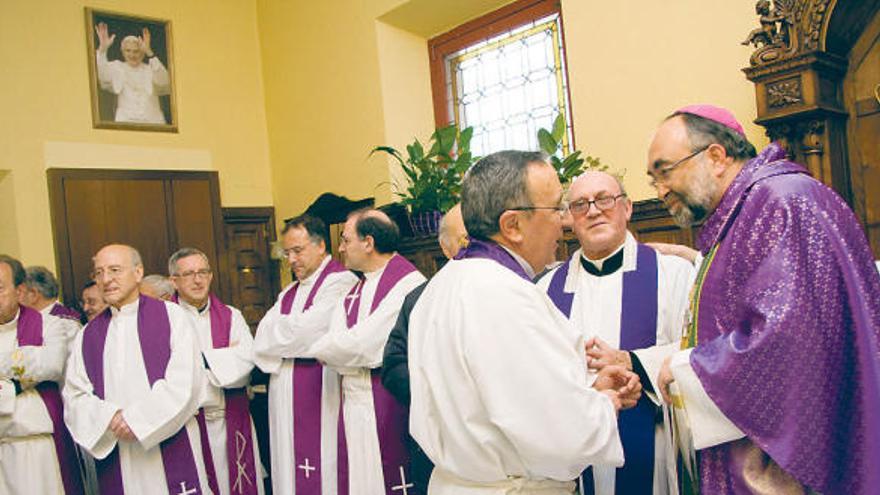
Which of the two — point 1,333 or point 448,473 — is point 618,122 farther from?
point 1,333

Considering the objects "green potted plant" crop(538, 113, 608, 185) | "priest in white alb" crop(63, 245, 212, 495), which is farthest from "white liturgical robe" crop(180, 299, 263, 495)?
"green potted plant" crop(538, 113, 608, 185)

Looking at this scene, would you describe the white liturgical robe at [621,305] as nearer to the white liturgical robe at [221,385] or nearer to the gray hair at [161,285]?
the white liturgical robe at [221,385]

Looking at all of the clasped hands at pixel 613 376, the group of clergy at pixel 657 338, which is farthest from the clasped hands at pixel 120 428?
the clasped hands at pixel 613 376

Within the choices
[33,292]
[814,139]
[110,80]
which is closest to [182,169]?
[110,80]

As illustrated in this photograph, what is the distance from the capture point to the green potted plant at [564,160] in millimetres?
4766

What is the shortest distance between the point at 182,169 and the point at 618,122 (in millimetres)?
4547

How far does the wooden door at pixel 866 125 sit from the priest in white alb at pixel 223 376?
3432 mm

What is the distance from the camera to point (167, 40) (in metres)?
7.48

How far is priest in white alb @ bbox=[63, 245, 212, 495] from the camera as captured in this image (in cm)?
374

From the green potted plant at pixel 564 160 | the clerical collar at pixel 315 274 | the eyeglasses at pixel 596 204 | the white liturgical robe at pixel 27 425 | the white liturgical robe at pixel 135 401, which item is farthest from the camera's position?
the green potted plant at pixel 564 160

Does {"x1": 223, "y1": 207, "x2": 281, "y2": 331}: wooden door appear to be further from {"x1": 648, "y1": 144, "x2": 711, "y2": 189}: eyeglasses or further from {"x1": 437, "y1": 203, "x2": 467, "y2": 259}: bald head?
{"x1": 648, "y1": 144, "x2": 711, "y2": 189}: eyeglasses

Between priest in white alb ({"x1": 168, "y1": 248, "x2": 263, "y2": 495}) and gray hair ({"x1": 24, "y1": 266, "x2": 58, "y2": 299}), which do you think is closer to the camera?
priest in white alb ({"x1": 168, "y1": 248, "x2": 263, "y2": 495})

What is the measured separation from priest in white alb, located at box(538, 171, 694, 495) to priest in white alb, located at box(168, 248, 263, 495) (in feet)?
6.98

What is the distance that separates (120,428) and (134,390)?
23cm
